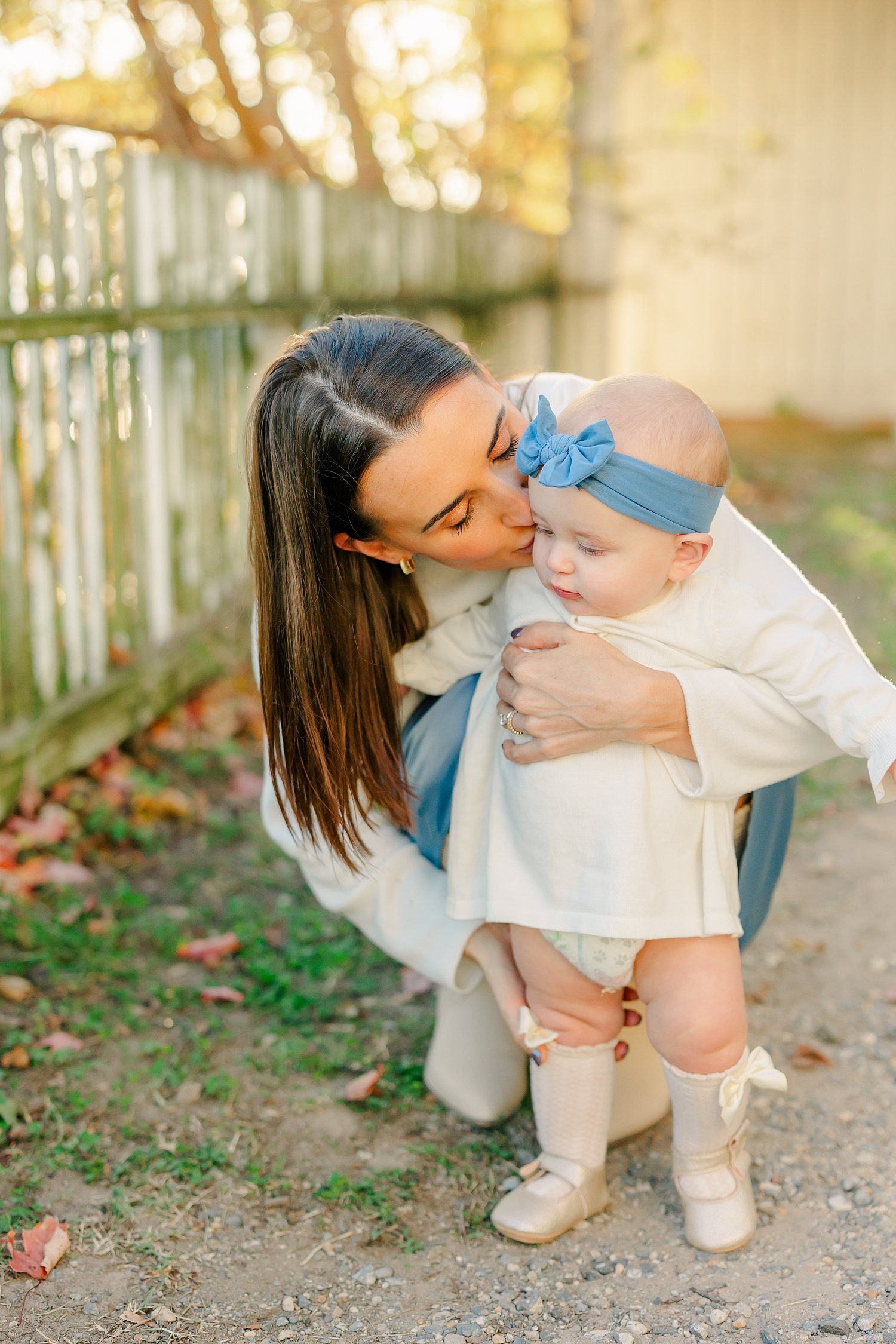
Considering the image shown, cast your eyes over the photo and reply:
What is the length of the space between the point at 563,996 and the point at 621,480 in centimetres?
85

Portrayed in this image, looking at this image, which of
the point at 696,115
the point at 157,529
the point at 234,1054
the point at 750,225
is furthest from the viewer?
the point at 750,225

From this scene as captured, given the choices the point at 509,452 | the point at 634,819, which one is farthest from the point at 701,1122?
the point at 509,452

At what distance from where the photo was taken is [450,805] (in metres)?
2.39

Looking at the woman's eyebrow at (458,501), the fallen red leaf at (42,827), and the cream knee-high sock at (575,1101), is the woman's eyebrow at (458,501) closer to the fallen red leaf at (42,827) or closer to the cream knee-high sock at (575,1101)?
the cream knee-high sock at (575,1101)

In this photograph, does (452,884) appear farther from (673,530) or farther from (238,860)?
(238,860)

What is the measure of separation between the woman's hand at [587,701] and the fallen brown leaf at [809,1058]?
938 mm

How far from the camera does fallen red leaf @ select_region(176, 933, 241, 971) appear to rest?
307cm

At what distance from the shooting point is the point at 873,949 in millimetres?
3139

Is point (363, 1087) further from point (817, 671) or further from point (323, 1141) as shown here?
point (817, 671)

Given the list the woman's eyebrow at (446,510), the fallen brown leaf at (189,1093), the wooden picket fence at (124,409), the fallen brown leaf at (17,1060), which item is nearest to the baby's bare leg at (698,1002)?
the woman's eyebrow at (446,510)

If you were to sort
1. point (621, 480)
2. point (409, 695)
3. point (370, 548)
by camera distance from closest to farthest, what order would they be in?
point (621, 480) < point (370, 548) < point (409, 695)

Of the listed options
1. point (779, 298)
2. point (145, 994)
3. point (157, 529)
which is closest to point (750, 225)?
point (779, 298)

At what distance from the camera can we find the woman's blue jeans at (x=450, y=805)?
2266 millimetres

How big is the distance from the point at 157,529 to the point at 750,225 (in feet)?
23.3
